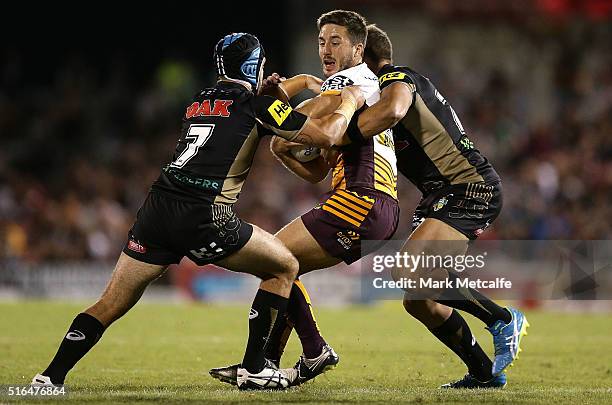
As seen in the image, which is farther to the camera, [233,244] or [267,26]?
[267,26]

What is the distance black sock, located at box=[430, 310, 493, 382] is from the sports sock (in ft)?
→ 2.92

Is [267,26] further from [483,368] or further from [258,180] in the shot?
[483,368]

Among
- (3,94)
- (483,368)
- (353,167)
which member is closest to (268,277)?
(353,167)

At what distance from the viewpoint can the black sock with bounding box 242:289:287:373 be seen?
23.2ft

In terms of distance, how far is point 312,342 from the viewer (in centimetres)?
745

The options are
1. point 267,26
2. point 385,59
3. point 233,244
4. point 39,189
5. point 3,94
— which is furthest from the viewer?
point 267,26

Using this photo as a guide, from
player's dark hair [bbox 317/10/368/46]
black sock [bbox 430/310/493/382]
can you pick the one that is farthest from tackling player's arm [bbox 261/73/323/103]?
black sock [bbox 430/310/493/382]

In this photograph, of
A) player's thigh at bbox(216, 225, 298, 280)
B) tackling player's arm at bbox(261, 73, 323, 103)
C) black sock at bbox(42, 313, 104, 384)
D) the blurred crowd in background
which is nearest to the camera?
black sock at bbox(42, 313, 104, 384)

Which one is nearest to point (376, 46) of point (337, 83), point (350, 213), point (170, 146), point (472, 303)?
point (337, 83)

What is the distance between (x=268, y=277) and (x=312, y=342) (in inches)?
26.2

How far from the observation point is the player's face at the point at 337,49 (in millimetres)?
7633

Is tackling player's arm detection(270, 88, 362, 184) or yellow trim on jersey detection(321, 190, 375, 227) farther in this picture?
tackling player's arm detection(270, 88, 362, 184)

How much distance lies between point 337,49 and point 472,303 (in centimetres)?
211

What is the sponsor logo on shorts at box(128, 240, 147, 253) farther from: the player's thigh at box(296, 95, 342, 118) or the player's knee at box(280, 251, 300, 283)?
the player's thigh at box(296, 95, 342, 118)
